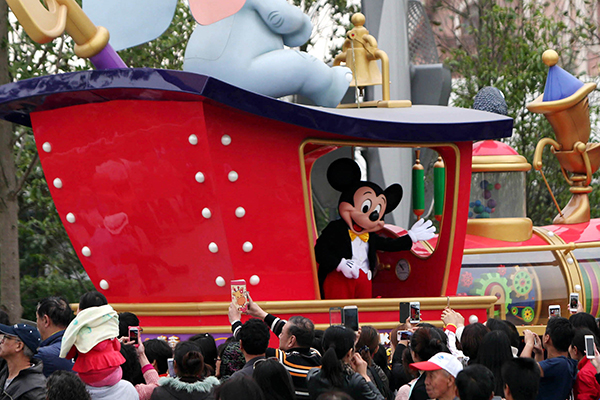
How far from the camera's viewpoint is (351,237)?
7.38 meters

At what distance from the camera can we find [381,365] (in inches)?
203

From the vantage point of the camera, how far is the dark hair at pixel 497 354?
4.19m

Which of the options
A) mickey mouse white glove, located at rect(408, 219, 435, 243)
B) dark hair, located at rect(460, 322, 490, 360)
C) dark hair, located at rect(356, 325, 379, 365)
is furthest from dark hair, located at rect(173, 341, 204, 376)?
mickey mouse white glove, located at rect(408, 219, 435, 243)

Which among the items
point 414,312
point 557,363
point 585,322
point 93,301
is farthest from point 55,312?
point 585,322

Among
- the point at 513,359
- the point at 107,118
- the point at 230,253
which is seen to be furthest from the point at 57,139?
the point at 513,359

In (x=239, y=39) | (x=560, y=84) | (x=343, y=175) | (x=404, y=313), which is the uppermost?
(x=239, y=39)

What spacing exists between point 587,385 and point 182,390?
88.2 inches

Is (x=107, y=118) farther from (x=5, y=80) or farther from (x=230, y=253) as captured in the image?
(x=5, y=80)

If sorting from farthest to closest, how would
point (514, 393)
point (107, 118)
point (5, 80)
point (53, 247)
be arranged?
point (53, 247) < point (5, 80) < point (107, 118) < point (514, 393)

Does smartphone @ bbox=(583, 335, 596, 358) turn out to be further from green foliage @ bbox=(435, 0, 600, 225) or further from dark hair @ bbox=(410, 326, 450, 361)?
green foliage @ bbox=(435, 0, 600, 225)

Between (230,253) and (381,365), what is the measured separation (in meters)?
1.61

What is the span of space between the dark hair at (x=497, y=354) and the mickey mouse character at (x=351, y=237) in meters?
2.91

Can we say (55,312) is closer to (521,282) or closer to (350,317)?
(350,317)

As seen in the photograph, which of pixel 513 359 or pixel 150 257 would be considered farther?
pixel 150 257
